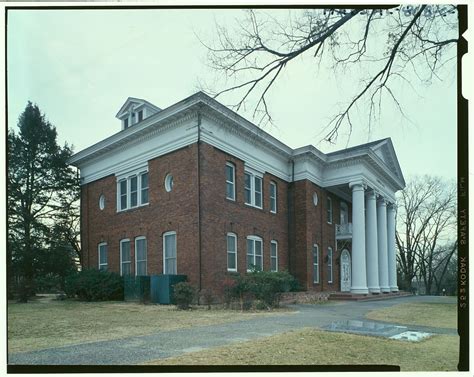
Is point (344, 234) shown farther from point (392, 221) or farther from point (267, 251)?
point (267, 251)

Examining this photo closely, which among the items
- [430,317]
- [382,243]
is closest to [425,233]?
[430,317]

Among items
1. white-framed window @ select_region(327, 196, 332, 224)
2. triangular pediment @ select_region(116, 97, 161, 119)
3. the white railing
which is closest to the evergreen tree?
triangular pediment @ select_region(116, 97, 161, 119)

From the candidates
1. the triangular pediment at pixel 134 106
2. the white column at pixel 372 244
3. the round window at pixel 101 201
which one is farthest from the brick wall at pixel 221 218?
the white column at pixel 372 244

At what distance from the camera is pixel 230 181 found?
16.3 meters

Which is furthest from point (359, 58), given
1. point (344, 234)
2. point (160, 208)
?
point (344, 234)

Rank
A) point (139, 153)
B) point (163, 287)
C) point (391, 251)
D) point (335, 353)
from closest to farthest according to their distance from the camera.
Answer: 1. point (335, 353)
2. point (163, 287)
3. point (139, 153)
4. point (391, 251)

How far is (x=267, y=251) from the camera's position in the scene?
59.3 ft

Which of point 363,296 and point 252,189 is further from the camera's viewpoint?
point 363,296

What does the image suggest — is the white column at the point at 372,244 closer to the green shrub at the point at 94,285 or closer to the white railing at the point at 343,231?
the white railing at the point at 343,231

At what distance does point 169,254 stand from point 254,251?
3.09 metres

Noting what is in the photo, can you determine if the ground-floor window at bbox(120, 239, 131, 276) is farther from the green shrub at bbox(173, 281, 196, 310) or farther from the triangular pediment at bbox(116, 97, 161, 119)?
the triangular pediment at bbox(116, 97, 161, 119)

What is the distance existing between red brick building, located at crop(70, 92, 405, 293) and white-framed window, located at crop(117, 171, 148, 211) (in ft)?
0.12

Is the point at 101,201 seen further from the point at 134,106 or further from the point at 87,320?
the point at 87,320

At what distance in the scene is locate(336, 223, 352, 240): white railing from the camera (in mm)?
24016
